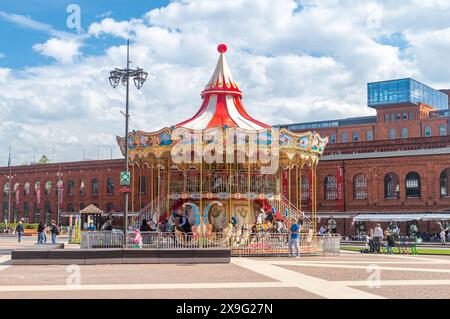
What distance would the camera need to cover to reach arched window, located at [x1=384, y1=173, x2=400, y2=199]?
52.9 metres

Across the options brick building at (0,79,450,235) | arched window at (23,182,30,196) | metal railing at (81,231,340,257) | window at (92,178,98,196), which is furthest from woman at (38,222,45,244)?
arched window at (23,182,30,196)

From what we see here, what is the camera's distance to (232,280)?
55.7ft

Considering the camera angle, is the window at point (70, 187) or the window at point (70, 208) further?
the window at point (70, 187)

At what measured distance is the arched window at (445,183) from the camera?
50.2 m

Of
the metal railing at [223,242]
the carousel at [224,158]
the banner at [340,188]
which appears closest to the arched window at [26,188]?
the banner at [340,188]

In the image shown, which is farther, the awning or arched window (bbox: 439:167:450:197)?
arched window (bbox: 439:167:450:197)

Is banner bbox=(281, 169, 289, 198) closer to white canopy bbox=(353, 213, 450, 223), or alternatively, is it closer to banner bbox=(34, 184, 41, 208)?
white canopy bbox=(353, 213, 450, 223)

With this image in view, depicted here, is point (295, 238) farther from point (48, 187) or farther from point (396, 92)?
point (396, 92)

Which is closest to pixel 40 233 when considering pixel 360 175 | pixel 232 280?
pixel 232 280

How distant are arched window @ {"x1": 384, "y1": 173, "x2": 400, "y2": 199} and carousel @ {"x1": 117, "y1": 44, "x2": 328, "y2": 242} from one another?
2128 cm

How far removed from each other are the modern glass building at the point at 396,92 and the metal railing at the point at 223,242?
2844 inches

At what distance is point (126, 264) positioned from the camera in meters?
22.1

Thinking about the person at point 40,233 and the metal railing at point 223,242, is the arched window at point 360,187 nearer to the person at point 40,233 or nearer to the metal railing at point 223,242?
the metal railing at point 223,242

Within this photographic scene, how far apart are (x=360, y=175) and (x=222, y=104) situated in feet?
84.6
